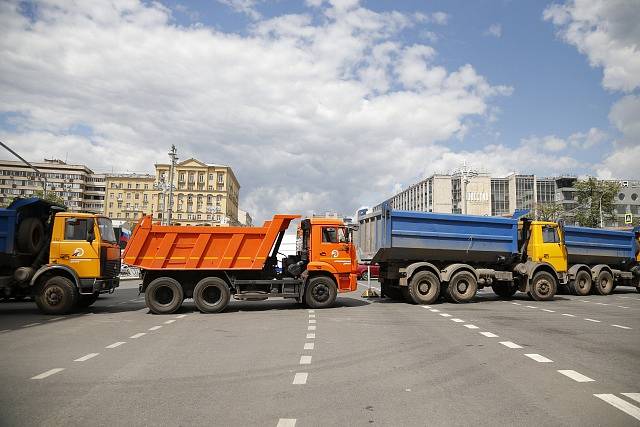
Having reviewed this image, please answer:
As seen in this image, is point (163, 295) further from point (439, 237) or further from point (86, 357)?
point (439, 237)

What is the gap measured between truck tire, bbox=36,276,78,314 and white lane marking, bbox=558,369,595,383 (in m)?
12.3

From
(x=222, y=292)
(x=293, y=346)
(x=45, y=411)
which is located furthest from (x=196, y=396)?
(x=222, y=292)

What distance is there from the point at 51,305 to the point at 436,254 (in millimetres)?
11963

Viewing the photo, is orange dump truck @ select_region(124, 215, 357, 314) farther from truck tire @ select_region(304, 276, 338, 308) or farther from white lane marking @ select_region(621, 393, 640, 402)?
white lane marking @ select_region(621, 393, 640, 402)

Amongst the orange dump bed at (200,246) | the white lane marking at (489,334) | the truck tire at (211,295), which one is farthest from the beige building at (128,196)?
the white lane marking at (489,334)

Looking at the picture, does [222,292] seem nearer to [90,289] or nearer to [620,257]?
[90,289]

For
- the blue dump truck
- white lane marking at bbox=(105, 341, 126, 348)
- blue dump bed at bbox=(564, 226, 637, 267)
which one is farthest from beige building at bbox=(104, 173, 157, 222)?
white lane marking at bbox=(105, 341, 126, 348)

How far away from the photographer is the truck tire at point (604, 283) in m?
21.1

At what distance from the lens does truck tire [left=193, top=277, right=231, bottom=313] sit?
14023 mm

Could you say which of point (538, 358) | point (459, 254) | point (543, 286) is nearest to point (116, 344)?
point (538, 358)

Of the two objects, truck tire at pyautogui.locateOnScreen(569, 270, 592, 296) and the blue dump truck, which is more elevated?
the blue dump truck

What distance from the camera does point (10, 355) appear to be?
784cm

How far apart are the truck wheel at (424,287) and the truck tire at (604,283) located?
9108 millimetres

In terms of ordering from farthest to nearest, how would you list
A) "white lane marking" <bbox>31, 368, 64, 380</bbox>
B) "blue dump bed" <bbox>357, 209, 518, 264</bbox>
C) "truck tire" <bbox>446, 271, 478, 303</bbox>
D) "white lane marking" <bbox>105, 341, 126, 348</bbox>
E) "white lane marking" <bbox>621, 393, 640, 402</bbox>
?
"truck tire" <bbox>446, 271, 478, 303</bbox> < "blue dump bed" <bbox>357, 209, 518, 264</bbox> < "white lane marking" <bbox>105, 341, 126, 348</bbox> < "white lane marking" <bbox>31, 368, 64, 380</bbox> < "white lane marking" <bbox>621, 393, 640, 402</bbox>
